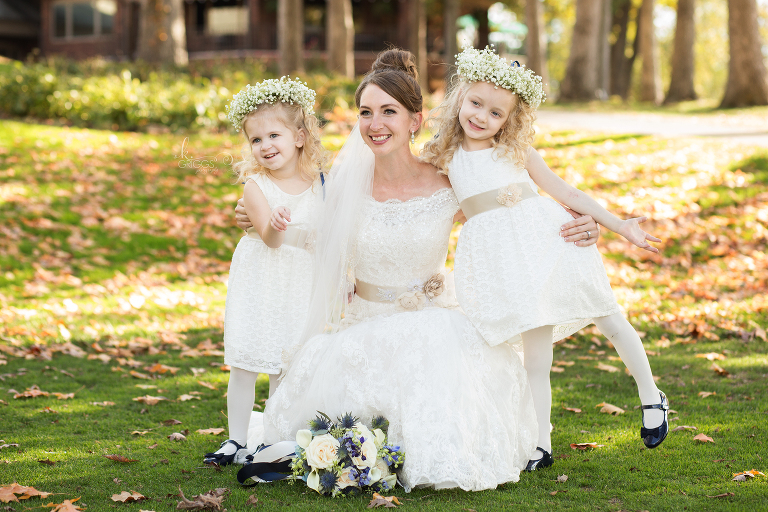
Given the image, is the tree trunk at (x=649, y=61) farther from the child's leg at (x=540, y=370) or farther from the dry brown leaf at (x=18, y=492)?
the dry brown leaf at (x=18, y=492)

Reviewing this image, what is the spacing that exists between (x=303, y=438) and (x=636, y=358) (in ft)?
5.92

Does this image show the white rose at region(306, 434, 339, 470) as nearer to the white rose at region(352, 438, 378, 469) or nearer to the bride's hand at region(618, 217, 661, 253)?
the white rose at region(352, 438, 378, 469)

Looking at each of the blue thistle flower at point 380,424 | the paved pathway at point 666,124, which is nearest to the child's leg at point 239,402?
the blue thistle flower at point 380,424

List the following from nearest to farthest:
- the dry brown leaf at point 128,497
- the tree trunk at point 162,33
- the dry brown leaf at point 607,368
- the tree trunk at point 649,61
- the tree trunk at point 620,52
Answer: the dry brown leaf at point 128,497, the dry brown leaf at point 607,368, the tree trunk at point 162,33, the tree trunk at point 649,61, the tree trunk at point 620,52

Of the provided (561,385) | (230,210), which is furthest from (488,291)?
(230,210)

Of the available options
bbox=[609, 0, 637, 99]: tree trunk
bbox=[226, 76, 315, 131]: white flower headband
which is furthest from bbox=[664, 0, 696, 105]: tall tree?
bbox=[226, 76, 315, 131]: white flower headband

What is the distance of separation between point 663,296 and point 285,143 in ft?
17.7

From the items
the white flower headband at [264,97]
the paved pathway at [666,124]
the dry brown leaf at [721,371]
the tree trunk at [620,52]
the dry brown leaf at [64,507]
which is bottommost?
the dry brown leaf at [64,507]

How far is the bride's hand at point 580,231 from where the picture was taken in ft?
12.7

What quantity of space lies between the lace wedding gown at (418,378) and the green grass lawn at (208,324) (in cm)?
18

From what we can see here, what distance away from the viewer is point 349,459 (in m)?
3.52

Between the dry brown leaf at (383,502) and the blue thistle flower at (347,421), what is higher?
the blue thistle flower at (347,421)

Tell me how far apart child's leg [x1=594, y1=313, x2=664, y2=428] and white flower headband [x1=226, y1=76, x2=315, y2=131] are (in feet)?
6.92

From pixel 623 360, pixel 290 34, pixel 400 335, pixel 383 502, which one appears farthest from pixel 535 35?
pixel 383 502
